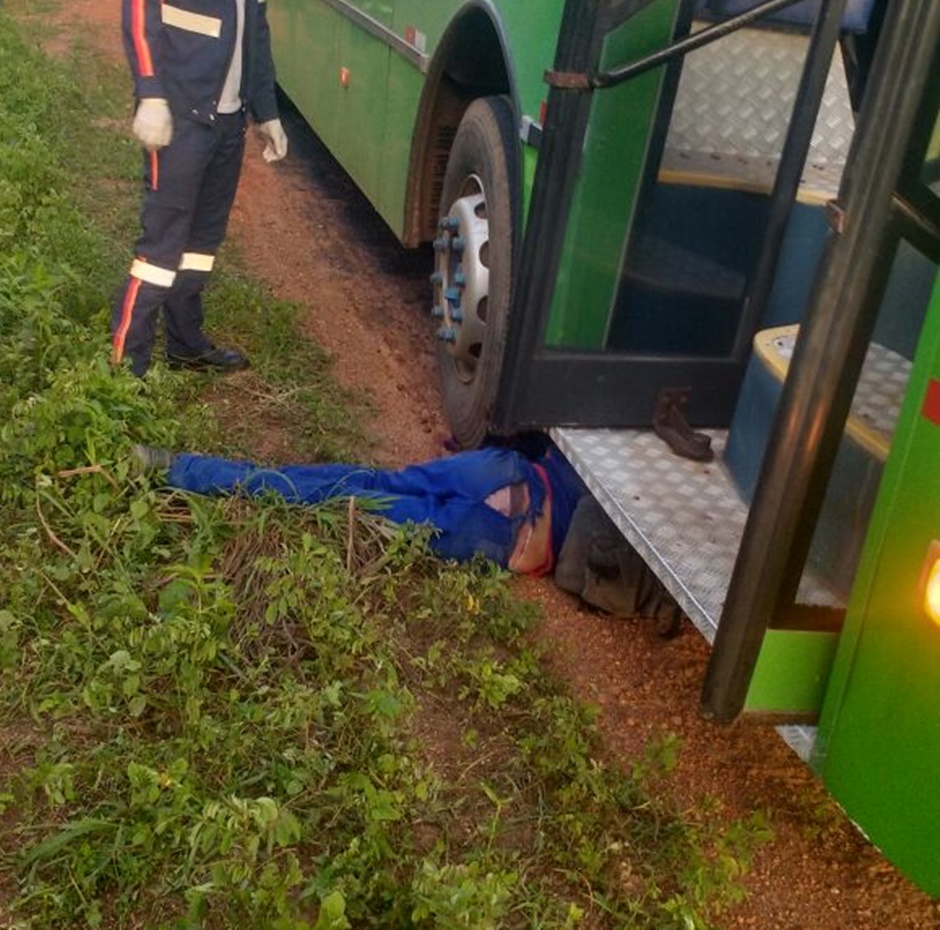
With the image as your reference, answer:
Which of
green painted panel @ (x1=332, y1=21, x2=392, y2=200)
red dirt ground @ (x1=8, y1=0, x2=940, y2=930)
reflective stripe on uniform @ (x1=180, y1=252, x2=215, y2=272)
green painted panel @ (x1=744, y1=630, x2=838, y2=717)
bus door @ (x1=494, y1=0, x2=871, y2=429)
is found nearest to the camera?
green painted panel @ (x1=744, y1=630, x2=838, y2=717)

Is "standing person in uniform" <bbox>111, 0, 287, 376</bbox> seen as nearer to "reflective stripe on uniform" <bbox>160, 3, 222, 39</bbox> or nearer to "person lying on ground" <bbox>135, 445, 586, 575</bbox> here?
"reflective stripe on uniform" <bbox>160, 3, 222, 39</bbox>

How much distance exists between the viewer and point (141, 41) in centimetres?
399

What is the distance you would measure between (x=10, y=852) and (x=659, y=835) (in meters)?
1.38

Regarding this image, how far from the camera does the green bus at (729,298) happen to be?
6.74 ft

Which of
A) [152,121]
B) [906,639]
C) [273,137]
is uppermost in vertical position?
[152,121]

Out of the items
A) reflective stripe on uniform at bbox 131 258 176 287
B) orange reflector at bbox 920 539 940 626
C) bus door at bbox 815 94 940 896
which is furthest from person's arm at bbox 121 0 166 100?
orange reflector at bbox 920 539 940 626

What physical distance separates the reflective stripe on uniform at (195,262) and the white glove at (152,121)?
0.55m

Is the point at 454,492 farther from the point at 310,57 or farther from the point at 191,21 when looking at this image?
the point at 310,57

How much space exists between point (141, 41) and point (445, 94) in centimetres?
125

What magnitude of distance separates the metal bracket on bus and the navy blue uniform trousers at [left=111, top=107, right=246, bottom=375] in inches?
71.0

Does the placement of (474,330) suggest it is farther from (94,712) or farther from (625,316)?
(94,712)

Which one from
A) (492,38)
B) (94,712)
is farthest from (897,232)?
(492,38)

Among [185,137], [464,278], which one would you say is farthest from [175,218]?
[464,278]

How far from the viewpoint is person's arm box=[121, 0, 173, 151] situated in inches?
156
